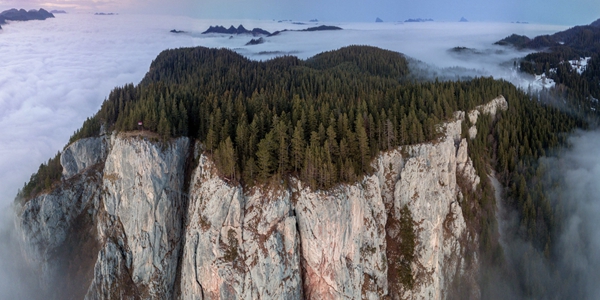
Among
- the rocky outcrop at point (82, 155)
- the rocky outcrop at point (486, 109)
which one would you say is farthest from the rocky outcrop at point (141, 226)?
the rocky outcrop at point (486, 109)

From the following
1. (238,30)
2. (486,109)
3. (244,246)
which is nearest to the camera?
(244,246)

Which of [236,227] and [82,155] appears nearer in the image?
[236,227]

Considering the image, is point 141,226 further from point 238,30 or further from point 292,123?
point 238,30

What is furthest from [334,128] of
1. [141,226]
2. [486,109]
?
[486,109]

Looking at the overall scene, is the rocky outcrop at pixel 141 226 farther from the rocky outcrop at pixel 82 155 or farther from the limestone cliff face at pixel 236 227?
the rocky outcrop at pixel 82 155

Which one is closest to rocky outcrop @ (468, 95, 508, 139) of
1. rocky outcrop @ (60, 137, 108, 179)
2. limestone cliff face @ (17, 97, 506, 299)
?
limestone cliff face @ (17, 97, 506, 299)

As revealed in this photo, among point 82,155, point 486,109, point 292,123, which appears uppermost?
point 486,109

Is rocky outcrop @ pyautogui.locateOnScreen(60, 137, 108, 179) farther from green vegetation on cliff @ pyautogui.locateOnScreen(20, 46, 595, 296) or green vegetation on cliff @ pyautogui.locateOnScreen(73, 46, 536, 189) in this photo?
green vegetation on cliff @ pyautogui.locateOnScreen(73, 46, 536, 189)

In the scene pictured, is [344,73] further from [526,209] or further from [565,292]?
[565,292]

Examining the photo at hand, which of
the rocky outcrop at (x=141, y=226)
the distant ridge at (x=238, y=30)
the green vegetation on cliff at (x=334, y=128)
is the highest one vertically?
the distant ridge at (x=238, y=30)
